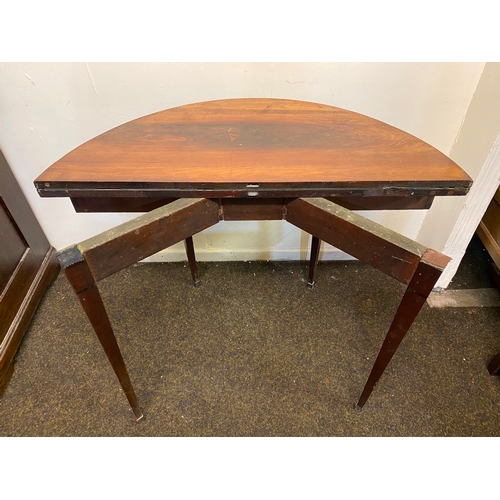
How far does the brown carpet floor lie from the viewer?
109 centimetres

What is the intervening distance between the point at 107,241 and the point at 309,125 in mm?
589

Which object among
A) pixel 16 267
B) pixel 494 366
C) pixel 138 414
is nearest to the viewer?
pixel 138 414

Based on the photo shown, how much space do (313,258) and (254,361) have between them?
17.6 inches

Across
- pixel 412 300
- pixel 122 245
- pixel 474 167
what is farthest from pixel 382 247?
pixel 474 167

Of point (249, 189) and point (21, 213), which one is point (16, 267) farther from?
point (249, 189)

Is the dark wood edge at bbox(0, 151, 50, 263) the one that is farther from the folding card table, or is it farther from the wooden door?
the folding card table

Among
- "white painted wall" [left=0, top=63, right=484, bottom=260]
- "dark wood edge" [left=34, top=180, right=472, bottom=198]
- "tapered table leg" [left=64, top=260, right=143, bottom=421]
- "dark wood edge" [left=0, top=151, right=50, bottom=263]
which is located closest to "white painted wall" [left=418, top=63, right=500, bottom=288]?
"white painted wall" [left=0, top=63, right=484, bottom=260]

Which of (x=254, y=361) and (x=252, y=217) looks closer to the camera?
(x=252, y=217)

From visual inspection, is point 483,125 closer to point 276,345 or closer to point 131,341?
point 276,345

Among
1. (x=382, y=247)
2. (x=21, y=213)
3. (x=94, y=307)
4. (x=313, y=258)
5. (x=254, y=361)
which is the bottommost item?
(x=254, y=361)

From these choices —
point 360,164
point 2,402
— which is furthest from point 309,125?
point 2,402

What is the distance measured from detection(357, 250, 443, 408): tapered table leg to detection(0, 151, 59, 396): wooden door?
3.91 feet

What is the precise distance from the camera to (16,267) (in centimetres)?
133

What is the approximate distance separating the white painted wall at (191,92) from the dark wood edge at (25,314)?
1.49 ft
